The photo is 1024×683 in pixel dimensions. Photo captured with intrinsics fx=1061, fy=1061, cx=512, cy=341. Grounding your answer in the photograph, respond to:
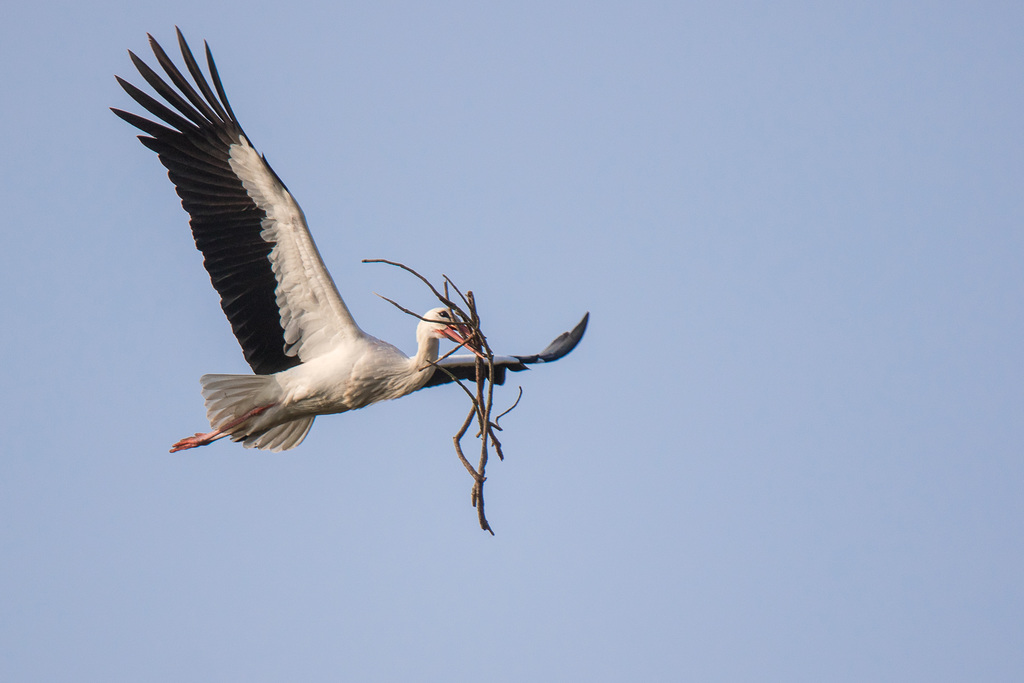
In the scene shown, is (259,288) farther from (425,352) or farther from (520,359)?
(520,359)

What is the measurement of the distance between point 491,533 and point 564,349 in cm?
425

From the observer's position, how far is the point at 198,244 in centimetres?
712

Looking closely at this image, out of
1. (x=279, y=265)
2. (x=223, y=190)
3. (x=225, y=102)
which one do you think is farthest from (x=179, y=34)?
(x=279, y=265)

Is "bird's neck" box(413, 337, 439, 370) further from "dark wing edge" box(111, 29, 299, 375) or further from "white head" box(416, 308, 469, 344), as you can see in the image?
"dark wing edge" box(111, 29, 299, 375)

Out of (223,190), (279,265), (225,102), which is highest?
(225,102)

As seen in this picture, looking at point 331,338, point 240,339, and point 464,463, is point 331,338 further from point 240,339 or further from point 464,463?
point 464,463

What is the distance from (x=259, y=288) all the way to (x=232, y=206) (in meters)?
0.58

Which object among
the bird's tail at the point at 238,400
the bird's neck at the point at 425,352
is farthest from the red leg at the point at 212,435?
the bird's neck at the point at 425,352

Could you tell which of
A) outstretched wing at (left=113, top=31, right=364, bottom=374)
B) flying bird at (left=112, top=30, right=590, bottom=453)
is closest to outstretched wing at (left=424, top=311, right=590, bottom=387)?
flying bird at (left=112, top=30, right=590, bottom=453)

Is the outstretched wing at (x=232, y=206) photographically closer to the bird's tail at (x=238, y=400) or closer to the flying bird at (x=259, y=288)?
the flying bird at (x=259, y=288)

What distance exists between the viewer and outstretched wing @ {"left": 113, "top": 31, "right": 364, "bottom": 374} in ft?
22.9

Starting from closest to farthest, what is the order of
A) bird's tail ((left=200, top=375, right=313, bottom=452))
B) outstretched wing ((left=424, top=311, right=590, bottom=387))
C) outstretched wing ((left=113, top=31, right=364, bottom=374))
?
outstretched wing ((left=113, top=31, right=364, bottom=374)) < bird's tail ((left=200, top=375, right=313, bottom=452)) < outstretched wing ((left=424, top=311, right=590, bottom=387))

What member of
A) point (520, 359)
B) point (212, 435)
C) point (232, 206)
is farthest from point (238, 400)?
point (520, 359)

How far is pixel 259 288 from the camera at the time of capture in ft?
23.7
